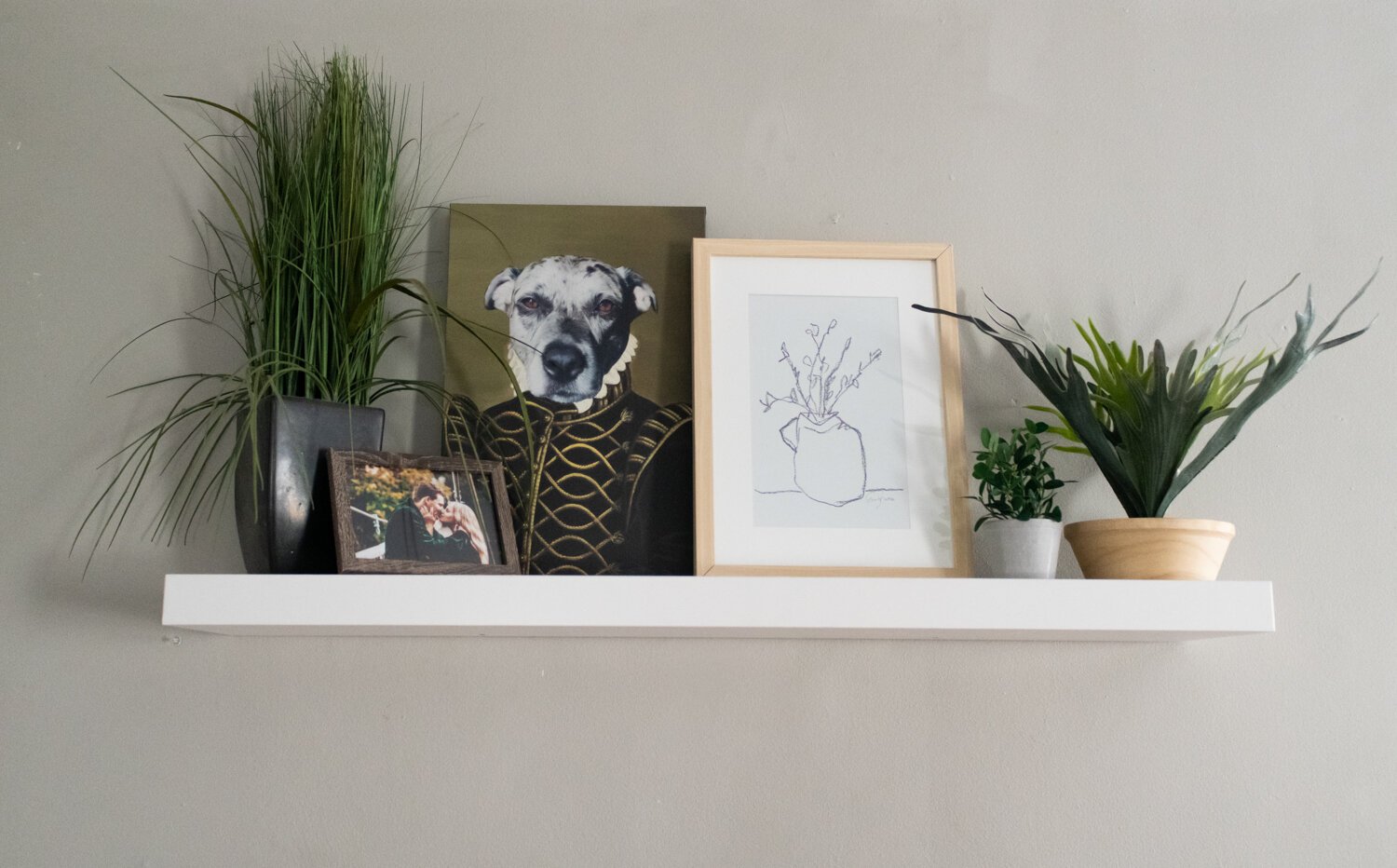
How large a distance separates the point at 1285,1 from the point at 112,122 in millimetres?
1468

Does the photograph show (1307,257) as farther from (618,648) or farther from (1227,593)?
(618,648)

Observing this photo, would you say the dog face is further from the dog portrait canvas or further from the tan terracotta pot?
the tan terracotta pot

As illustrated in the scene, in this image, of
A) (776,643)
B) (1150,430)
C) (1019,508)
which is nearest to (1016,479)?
(1019,508)

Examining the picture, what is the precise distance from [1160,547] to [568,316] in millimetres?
682

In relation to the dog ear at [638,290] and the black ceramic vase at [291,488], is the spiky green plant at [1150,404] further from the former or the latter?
the black ceramic vase at [291,488]

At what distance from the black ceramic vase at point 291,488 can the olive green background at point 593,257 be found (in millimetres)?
171

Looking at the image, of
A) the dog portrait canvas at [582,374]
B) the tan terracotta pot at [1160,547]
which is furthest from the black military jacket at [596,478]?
the tan terracotta pot at [1160,547]

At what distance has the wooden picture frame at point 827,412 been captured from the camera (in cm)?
114

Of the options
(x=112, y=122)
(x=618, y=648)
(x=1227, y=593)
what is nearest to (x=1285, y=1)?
(x=1227, y=593)

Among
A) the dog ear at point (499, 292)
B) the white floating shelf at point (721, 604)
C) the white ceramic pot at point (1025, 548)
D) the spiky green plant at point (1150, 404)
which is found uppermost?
the dog ear at point (499, 292)

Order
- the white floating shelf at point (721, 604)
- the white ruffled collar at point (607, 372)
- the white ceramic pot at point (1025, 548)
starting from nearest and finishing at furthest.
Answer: the white floating shelf at point (721, 604)
the white ceramic pot at point (1025, 548)
the white ruffled collar at point (607, 372)

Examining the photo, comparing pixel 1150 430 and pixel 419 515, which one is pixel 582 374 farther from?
pixel 1150 430

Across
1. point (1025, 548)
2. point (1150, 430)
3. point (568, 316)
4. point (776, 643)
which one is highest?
point (568, 316)

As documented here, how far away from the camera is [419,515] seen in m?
1.05
